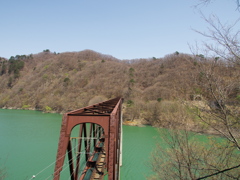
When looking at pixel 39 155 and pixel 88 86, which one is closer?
pixel 39 155

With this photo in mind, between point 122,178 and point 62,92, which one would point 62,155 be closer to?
point 122,178

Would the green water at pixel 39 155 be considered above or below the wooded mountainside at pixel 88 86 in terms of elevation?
below

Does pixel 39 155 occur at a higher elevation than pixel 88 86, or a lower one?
lower

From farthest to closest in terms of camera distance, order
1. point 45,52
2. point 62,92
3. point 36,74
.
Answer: point 45,52 < point 36,74 < point 62,92

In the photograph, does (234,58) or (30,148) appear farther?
(30,148)

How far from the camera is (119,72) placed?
5944 cm

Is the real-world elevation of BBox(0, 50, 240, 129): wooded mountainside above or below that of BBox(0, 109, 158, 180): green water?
above

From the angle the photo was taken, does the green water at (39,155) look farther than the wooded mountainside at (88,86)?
No

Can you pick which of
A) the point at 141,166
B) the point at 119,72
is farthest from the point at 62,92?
the point at 141,166

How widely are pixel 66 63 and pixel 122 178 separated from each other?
225ft

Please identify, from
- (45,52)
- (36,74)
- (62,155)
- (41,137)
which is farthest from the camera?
(45,52)

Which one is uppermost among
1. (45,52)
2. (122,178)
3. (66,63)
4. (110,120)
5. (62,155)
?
(45,52)

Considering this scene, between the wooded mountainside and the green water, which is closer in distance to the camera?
the green water

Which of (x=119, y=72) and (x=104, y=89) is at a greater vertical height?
(x=119, y=72)
